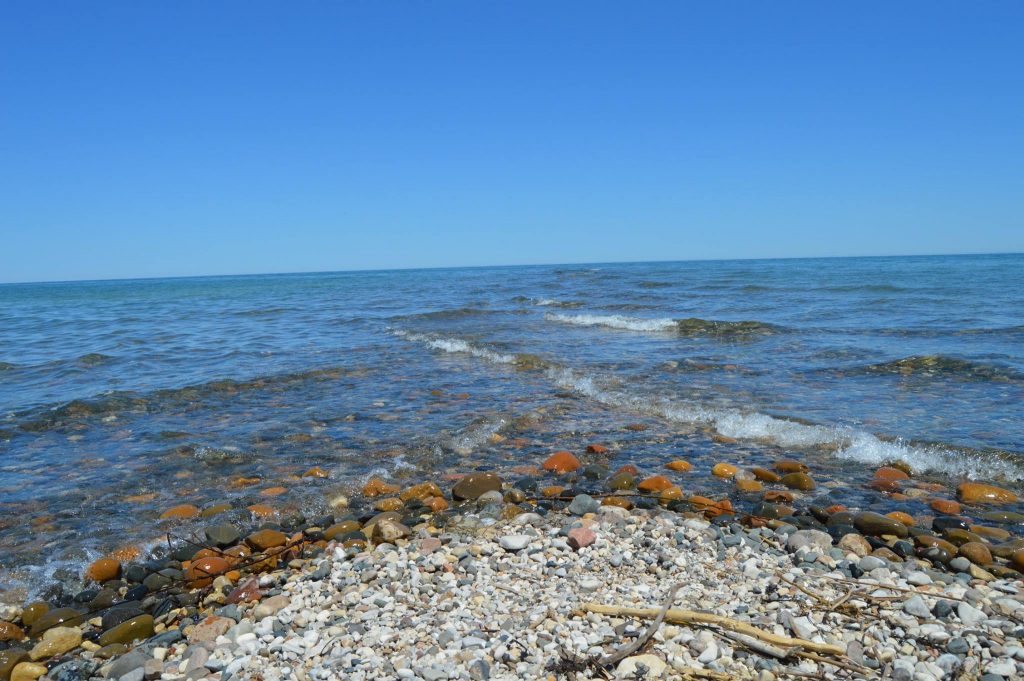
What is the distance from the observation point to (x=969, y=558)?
4.09 meters

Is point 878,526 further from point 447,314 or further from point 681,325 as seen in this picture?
point 447,314

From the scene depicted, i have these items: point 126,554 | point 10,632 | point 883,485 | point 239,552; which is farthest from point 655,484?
point 10,632

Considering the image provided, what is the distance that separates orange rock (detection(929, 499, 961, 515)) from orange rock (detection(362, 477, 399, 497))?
4865mm

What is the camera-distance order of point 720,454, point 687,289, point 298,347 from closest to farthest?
1. point 720,454
2. point 298,347
3. point 687,289

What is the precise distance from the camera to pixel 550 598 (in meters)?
3.54

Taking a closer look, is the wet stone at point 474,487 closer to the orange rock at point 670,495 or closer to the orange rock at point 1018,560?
the orange rock at point 670,495

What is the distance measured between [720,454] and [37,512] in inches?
269

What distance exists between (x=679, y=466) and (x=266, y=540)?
13.0ft

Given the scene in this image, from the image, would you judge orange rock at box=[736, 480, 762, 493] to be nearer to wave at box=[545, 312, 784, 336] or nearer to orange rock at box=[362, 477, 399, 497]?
orange rock at box=[362, 477, 399, 497]

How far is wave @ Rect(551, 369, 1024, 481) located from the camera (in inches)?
233

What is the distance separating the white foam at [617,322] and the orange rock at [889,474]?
35.2ft

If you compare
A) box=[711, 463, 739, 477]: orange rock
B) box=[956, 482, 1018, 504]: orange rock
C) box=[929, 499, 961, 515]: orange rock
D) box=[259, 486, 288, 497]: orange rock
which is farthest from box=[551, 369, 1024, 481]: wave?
box=[259, 486, 288, 497]: orange rock

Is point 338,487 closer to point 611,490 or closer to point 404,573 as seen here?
point 404,573

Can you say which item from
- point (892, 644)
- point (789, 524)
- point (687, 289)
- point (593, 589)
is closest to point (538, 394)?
point (789, 524)
